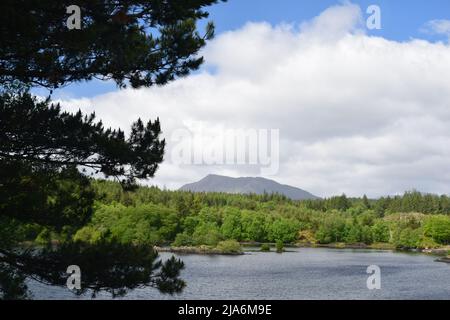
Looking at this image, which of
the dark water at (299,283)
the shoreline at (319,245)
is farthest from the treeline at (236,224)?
the dark water at (299,283)

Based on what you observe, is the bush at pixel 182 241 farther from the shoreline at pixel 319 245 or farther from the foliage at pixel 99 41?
the foliage at pixel 99 41

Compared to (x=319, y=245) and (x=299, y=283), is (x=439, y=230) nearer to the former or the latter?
(x=319, y=245)

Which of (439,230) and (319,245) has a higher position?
(439,230)

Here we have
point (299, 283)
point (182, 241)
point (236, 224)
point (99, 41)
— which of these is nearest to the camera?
point (99, 41)

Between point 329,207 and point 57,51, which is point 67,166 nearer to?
point 57,51

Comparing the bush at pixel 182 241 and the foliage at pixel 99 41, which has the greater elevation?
the foliage at pixel 99 41

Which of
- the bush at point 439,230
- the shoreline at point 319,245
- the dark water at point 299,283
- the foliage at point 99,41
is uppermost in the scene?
the foliage at point 99,41

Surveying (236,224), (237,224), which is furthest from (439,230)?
(236,224)

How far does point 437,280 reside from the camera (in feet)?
154

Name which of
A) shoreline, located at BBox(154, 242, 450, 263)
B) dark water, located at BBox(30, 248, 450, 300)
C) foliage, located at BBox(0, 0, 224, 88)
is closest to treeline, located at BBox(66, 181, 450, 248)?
shoreline, located at BBox(154, 242, 450, 263)

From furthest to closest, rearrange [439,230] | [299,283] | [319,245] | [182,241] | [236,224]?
[236,224] < [319,245] < [439,230] < [182,241] < [299,283]

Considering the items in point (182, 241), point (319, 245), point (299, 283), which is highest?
point (182, 241)
